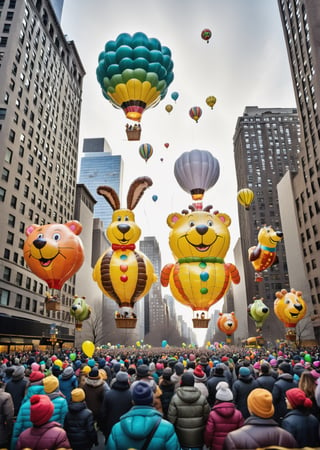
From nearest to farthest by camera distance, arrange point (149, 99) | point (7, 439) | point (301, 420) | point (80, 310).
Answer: point (301, 420) < point (7, 439) < point (149, 99) < point (80, 310)

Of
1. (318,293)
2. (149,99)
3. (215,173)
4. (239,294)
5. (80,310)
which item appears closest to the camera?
(215,173)

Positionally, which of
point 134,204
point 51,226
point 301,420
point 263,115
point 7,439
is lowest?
point 7,439

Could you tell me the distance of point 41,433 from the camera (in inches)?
160

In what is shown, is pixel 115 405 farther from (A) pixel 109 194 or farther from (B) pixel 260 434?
(A) pixel 109 194

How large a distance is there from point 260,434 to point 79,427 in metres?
2.73

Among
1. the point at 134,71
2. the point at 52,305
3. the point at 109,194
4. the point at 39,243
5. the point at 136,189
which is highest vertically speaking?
the point at 134,71

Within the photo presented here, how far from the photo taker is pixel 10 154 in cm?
4381

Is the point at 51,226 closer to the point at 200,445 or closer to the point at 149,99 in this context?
the point at 149,99

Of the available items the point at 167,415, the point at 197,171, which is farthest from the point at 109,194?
the point at 167,415

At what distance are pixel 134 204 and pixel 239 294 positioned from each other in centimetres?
10498

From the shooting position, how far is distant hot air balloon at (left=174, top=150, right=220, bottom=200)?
19844mm

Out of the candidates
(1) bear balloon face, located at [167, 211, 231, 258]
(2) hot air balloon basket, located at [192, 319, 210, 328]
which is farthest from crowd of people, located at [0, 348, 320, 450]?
(2) hot air balloon basket, located at [192, 319, 210, 328]

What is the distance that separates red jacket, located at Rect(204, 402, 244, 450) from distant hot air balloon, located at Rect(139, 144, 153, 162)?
74.5ft

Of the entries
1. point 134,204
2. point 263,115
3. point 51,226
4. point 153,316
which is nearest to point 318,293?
point 134,204
